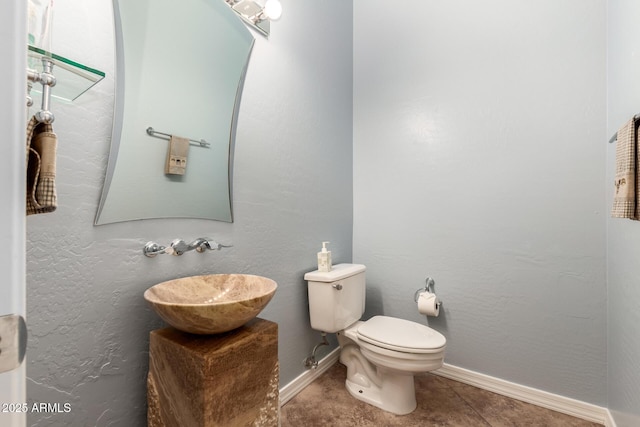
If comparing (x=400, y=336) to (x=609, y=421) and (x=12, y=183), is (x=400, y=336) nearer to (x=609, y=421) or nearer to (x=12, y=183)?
(x=609, y=421)

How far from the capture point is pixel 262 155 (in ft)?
5.27

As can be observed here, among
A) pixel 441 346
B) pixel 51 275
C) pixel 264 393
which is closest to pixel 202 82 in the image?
pixel 51 275

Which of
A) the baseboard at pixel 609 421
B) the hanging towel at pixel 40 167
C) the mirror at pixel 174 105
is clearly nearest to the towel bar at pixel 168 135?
the mirror at pixel 174 105

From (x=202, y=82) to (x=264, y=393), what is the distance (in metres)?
1.30

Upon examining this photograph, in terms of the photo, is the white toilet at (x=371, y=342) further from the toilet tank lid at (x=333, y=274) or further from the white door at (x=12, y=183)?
the white door at (x=12, y=183)

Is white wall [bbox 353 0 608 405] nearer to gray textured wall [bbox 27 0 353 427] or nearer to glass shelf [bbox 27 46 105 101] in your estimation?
gray textured wall [bbox 27 0 353 427]

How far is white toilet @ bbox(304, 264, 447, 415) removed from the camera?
150 centimetres

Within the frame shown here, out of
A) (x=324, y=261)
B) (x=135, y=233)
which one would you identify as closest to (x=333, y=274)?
(x=324, y=261)

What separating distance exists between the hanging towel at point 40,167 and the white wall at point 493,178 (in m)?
1.92

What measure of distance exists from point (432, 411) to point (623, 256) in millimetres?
1184

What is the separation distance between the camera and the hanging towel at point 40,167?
0.47m

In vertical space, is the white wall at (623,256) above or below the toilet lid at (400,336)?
above

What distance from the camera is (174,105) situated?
123cm

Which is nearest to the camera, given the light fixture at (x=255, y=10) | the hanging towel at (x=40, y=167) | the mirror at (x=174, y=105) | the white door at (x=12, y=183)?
the white door at (x=12, y=183)
